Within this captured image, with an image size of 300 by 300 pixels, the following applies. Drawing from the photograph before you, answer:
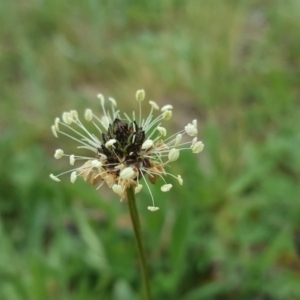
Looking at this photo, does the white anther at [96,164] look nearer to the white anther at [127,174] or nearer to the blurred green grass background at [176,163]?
the white anther at [127,174]

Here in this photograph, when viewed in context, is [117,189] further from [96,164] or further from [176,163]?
[176,163]

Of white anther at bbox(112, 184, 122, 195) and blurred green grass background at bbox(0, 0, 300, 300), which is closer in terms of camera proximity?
white anther at bbox(112, 184, 122, 195)

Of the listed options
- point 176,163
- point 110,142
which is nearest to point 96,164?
point 110,142

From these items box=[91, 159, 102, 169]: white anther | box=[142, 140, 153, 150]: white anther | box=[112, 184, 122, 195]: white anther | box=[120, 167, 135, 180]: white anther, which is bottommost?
box=[112, 184, 122, 195]: white anther

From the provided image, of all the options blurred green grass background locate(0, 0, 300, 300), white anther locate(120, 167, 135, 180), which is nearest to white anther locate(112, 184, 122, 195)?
white anther locate(120, 167, 135, 180)

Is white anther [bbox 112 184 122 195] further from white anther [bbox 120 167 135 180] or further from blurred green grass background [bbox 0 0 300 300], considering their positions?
blurred green grass background [bbox 0 0 300 300]

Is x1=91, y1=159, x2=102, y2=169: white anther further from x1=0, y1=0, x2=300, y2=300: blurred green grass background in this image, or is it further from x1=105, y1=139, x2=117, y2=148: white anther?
x1=0, y1=0, x2=300, y2=300: blurred green grass background

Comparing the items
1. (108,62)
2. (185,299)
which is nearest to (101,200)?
(185,299)

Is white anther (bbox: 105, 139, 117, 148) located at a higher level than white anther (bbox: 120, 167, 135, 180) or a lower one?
higher
